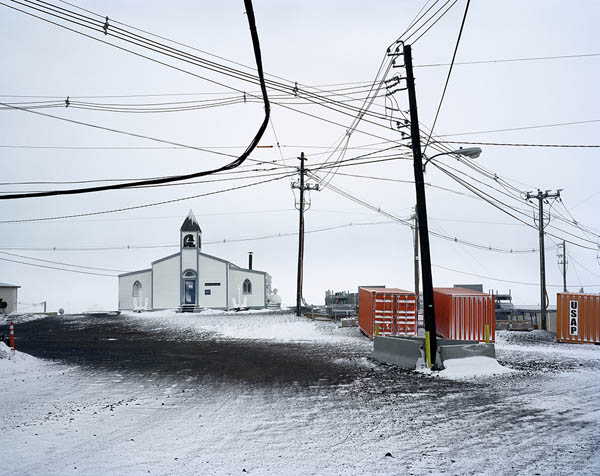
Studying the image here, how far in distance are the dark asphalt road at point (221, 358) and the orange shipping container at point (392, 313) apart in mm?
3812

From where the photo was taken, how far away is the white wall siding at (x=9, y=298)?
159 ft

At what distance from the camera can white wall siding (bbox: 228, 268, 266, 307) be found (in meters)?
47.7

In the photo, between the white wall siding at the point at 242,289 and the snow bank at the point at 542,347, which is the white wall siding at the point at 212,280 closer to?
the white wall siding at the point at 242,289

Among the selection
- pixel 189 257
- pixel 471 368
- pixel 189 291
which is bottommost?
pixel 471 368

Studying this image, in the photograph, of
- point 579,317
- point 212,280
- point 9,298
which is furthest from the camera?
point 9,298

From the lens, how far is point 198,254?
46.4m

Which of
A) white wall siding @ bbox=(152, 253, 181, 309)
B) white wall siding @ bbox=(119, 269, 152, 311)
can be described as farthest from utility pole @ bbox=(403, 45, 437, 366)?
white wall siding @ bbox=(119, 269, 152, 311)

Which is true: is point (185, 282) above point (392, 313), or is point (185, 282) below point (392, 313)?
above

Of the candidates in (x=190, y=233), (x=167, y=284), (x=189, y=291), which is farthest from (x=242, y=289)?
(x=190, y=233)

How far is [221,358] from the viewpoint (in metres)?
19.1

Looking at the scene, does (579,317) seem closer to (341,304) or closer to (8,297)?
(341,304)

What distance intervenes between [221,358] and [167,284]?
94.9 ft

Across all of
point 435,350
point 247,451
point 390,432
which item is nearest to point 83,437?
point 247,451

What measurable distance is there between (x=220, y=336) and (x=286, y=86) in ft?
56.3
